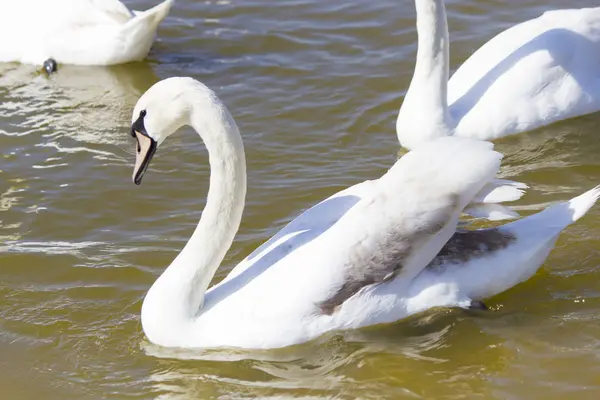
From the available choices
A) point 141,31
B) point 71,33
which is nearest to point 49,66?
point 71,33

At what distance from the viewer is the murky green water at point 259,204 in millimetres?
6289

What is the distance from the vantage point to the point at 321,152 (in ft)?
30.2

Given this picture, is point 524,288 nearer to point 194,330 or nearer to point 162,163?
point 194,330

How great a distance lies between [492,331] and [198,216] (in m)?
2.54

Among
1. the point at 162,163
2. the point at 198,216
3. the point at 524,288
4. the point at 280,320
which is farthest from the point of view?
the point at 162,163

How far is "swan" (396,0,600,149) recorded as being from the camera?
9.01m

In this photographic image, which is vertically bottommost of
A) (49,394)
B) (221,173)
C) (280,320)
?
(49,394)

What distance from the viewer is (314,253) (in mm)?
6219

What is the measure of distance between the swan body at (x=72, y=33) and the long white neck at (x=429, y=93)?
292cm

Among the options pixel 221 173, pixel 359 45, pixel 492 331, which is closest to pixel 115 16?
pixel 359 45

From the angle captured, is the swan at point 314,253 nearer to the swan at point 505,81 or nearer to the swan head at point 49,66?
the swan at point 505,81

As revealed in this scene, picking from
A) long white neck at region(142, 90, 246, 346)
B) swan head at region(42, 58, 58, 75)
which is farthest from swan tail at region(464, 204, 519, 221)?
swan head at region(42, 58, 58, 75)

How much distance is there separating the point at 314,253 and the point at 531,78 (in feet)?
12.2

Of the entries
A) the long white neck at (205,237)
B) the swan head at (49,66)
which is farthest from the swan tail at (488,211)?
the swan head at (49,66)
